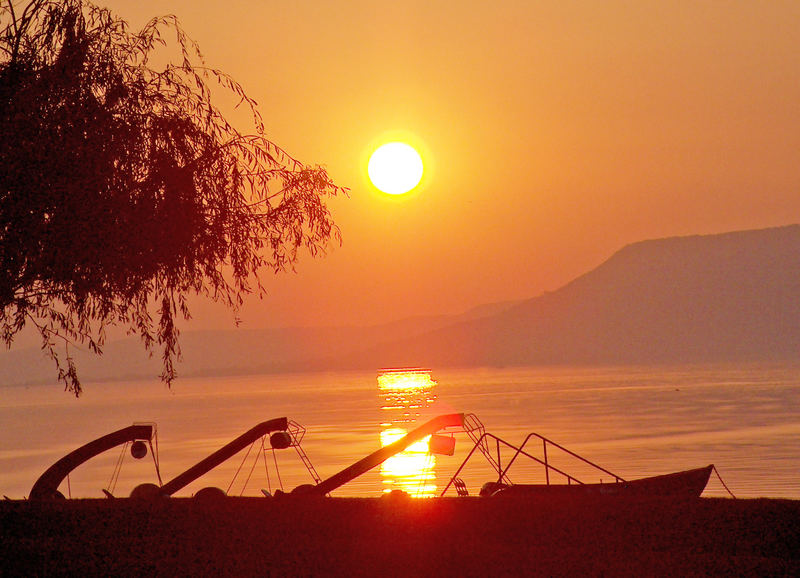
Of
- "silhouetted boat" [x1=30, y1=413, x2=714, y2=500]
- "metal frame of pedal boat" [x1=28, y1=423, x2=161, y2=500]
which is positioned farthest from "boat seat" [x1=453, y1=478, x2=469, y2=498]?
"metal frame of pedal boat" [x1=28, y1=423, x2=161, y2=500]

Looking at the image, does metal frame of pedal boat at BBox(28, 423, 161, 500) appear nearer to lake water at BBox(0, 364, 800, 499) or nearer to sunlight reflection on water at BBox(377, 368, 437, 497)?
lake water at BBox(0, 364, 800, 499)

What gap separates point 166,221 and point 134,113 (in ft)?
5.86

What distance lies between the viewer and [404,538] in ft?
46.3

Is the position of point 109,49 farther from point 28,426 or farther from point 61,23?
point 28,426

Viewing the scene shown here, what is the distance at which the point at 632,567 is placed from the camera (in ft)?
39.9

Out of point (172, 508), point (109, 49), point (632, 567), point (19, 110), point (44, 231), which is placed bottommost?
point (632, 567)

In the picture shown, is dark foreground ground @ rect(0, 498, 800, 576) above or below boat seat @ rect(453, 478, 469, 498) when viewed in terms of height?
below

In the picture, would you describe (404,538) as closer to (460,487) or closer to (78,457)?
(78,457)

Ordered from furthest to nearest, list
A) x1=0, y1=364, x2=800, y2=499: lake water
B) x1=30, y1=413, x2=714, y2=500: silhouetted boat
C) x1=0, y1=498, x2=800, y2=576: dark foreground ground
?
x1=0, y1=364, x2=800, y2=499: lake water, x1=30, y1=413, x2=714, y2=500: silhouetted boat, x1=0, y1=498, x2=800, y2=576: dark foreground ground

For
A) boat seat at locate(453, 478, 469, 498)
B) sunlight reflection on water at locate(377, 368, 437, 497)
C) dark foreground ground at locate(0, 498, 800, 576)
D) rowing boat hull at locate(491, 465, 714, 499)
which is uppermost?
sunlight reflection on water at locate(377, 368, 437, 497)

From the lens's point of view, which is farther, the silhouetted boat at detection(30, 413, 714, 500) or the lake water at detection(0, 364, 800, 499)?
the lake water at detection(0, 364, 800, 499)

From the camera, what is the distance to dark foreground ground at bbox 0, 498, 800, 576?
12.4m

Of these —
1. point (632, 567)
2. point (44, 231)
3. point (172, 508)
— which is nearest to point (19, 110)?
point (44, 231)

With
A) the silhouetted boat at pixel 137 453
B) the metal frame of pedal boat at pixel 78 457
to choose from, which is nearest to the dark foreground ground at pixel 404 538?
the metal frame of pedal boat at pixel 78 457
